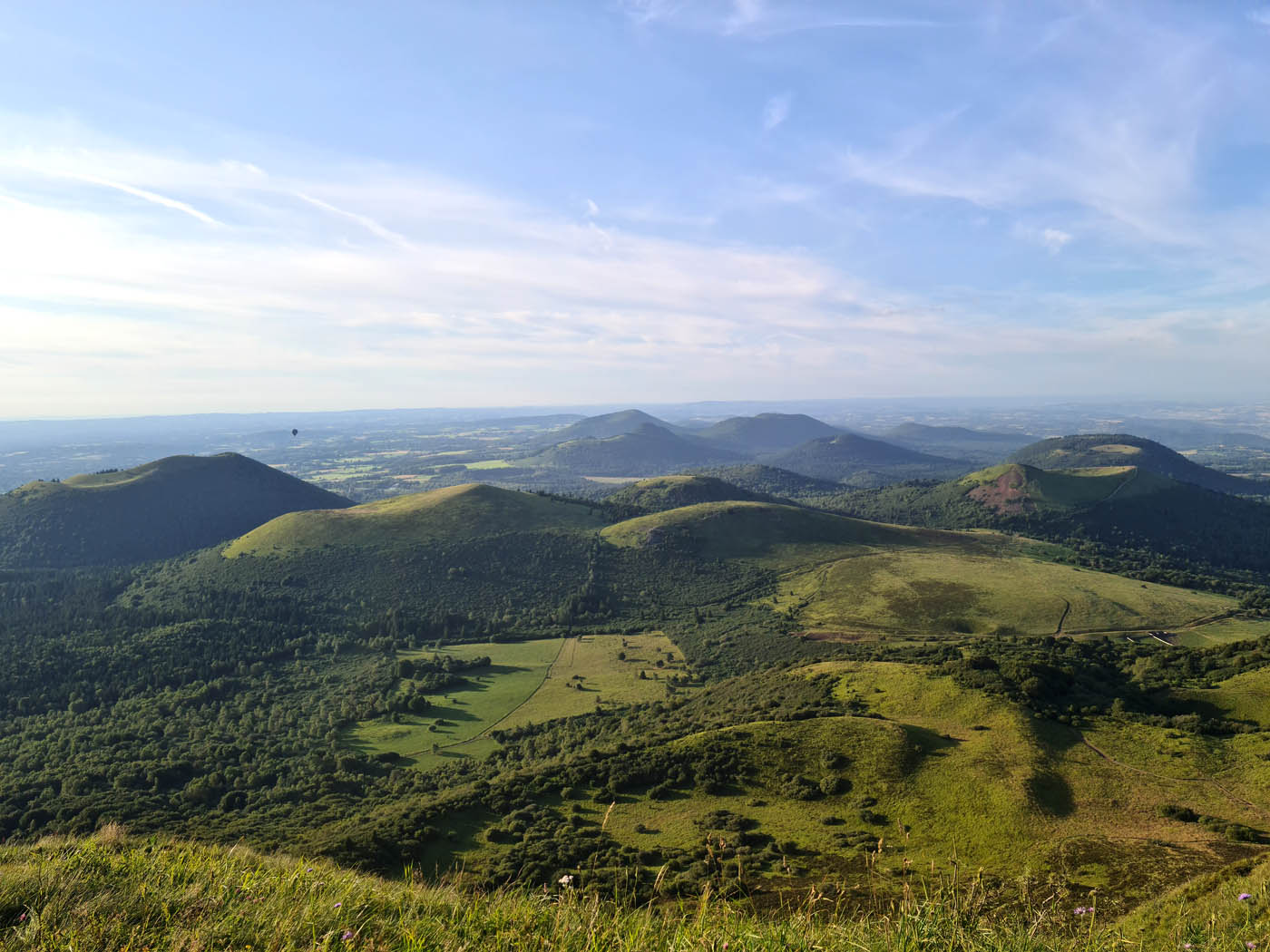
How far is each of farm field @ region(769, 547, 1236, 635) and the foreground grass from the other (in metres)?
138

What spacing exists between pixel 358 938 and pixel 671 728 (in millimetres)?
72794

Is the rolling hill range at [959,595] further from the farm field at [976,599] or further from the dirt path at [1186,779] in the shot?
the dirt path at [1186,779]

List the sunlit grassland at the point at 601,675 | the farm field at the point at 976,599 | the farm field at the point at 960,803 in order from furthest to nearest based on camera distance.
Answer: the farm field at the point at 976,599
the sunlit grassland at the point at 601,675
the farm field at the point at 960,803

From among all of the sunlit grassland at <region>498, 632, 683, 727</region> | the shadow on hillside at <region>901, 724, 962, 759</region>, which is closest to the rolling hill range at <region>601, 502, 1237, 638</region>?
the sunlit grassland at <region>498, 632, 683, 727</region>

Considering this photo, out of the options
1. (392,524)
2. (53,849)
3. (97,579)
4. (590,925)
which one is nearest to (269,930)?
(590,925)

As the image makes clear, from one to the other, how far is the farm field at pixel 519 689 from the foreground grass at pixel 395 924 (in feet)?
286

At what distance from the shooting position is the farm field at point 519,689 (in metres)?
94.9

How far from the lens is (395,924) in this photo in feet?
27.5

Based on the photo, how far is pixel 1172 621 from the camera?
12900 cm

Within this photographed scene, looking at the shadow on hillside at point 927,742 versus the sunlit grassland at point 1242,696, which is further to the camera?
the sunlit grassland at point 1242,696

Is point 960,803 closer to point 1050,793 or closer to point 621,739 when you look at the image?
point 1050,793

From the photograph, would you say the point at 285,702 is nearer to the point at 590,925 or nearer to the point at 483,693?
the point at 483,693

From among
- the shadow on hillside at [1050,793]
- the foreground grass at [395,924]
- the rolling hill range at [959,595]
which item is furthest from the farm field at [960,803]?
the rolling hill range at [959,595]

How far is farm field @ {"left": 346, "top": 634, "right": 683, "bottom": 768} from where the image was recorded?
94.9 m
